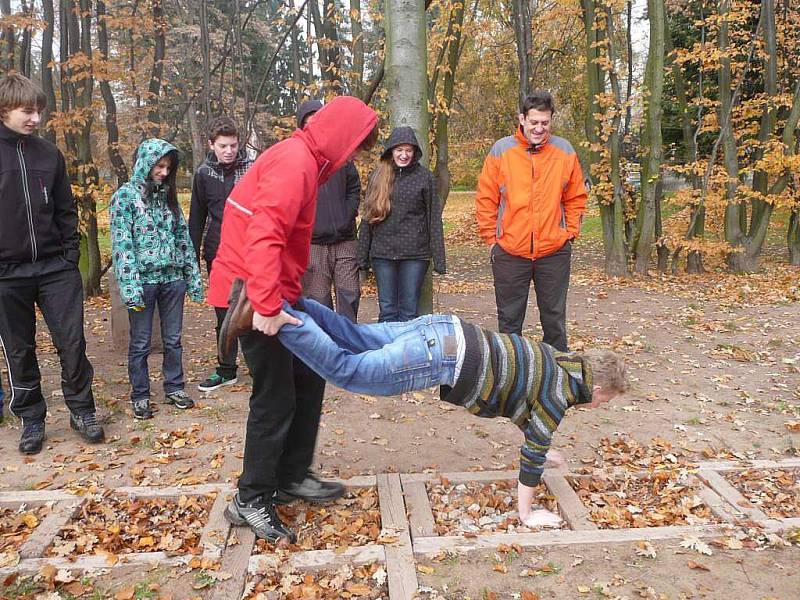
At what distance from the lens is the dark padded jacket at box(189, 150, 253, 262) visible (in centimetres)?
511

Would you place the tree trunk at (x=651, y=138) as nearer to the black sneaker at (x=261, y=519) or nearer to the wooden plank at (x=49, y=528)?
the black sneaker at (x=261, y=519)

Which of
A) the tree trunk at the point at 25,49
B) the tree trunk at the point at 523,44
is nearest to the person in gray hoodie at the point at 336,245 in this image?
the tree trunk at the point at 523,44

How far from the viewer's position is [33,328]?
4.27 meters

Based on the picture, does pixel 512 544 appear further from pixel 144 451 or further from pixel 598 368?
pixel 144 451

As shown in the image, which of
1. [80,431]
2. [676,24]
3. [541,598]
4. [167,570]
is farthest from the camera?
[676,24]

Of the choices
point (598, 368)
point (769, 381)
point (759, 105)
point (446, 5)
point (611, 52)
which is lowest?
point (769, 381)

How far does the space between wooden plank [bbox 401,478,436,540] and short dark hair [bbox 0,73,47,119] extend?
3083 millimetres

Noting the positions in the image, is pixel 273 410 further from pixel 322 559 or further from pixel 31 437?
pixel 31 437

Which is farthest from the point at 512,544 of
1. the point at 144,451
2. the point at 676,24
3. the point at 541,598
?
the point at 676,24

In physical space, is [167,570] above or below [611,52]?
below

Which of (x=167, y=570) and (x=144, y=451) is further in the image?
(x=144, y=451)

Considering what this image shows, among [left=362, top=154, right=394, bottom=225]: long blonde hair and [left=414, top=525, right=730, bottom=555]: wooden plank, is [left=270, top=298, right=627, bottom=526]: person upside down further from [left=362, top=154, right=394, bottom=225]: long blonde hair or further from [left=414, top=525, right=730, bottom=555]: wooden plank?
[left=362, top=154, right=394, bottom=225]: long blonde hair

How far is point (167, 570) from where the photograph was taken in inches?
116

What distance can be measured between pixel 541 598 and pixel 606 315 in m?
6.15
